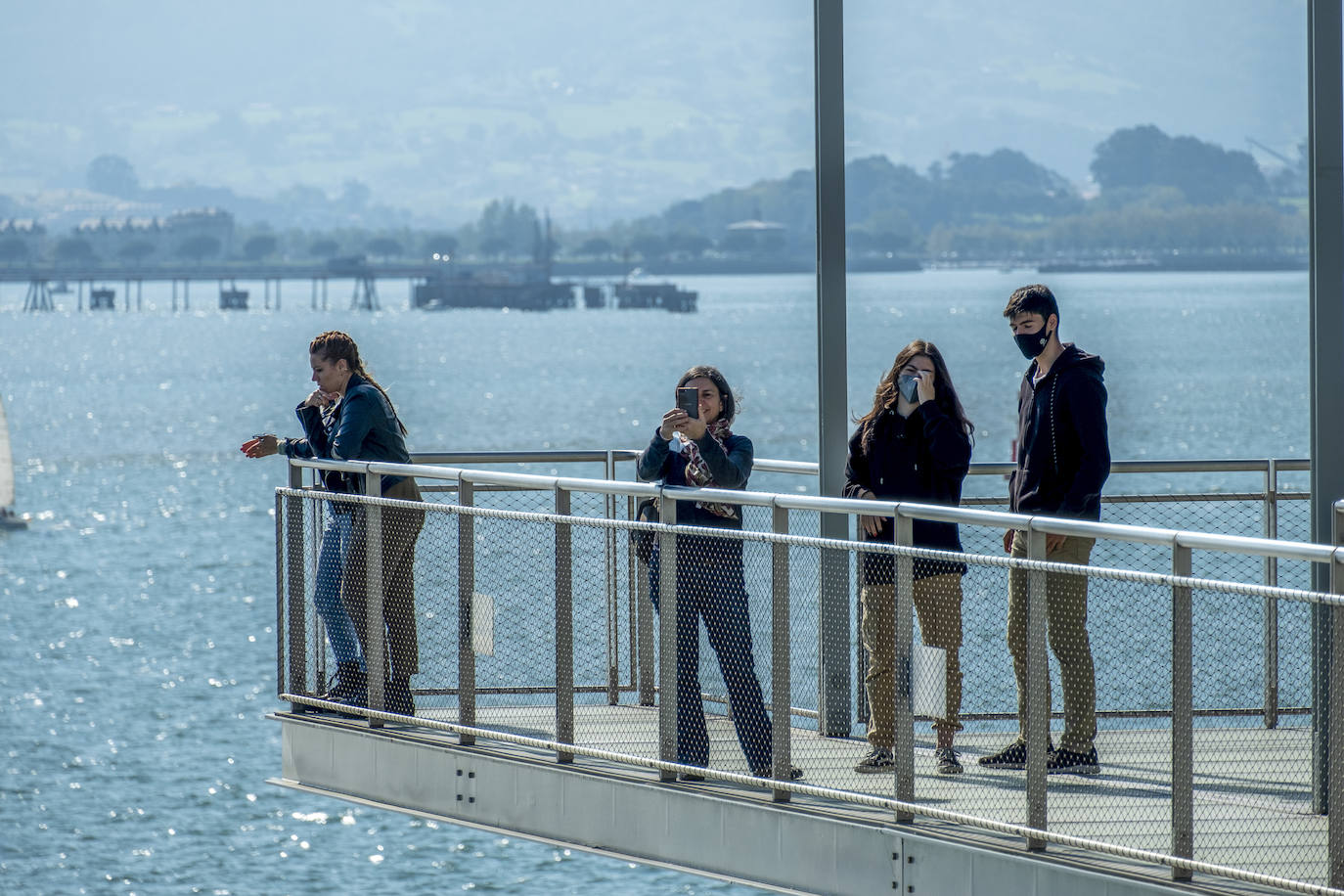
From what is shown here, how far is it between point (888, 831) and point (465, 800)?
1930mm

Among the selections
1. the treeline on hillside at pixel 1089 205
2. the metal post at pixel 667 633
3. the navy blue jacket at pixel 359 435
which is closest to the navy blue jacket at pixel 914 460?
the metal post at pixel 667 633

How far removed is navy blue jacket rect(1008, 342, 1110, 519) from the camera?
20.7ft

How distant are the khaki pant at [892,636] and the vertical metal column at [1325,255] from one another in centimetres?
124

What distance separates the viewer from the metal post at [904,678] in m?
5.73

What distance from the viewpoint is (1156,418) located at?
3629 inches

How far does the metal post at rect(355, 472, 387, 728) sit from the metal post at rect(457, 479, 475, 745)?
0.32 metres

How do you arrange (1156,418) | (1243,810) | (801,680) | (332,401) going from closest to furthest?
1. (1243,810)
2. (801,680)
3. (332,401)
4. (1156,418)

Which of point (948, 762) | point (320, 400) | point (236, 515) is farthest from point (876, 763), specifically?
point (236, 515)

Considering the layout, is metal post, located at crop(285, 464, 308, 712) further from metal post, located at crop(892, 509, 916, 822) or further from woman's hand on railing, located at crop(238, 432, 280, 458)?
metal post, located at crop(892, 509, 916, 822)

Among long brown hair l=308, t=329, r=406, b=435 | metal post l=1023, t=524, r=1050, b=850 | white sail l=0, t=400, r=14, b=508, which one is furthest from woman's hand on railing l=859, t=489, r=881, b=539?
white sail l=0, t=400, r=14, b=508

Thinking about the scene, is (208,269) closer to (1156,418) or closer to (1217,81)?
(1217,81)

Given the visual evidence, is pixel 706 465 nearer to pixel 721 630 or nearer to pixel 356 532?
pixel 721 630

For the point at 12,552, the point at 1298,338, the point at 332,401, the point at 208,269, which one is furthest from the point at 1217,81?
the point at 332,401

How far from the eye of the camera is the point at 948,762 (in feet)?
→ 19.9
